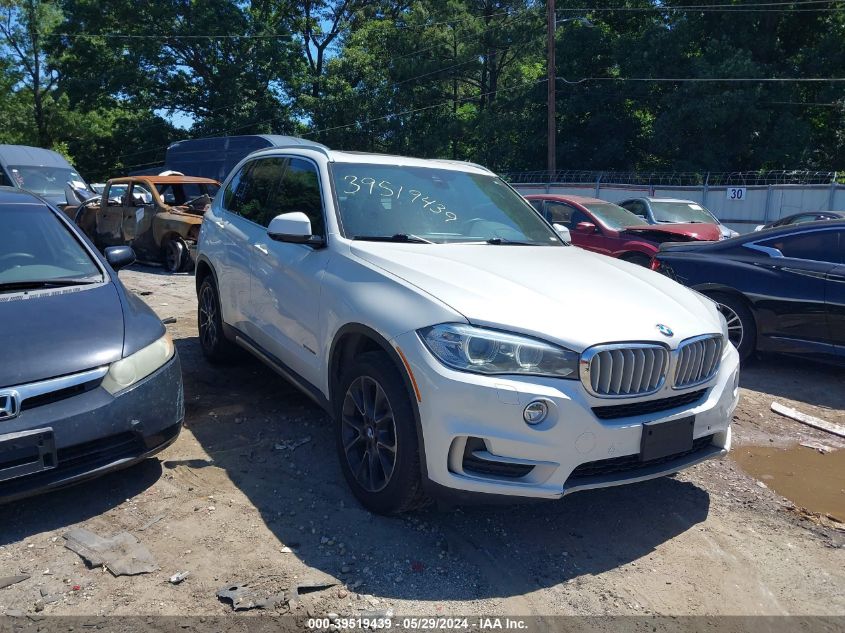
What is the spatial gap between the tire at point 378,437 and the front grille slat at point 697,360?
126 cm

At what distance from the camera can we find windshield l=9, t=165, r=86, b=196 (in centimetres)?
1659

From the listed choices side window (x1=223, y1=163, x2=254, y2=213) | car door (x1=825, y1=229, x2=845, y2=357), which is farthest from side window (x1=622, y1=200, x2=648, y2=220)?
side window (x1=223, y1=163, x2=254, y2=213)

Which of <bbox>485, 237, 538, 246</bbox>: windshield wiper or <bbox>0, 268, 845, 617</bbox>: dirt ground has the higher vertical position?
<bbox>485, 237, 538, 246</bbox>: windshield wiper

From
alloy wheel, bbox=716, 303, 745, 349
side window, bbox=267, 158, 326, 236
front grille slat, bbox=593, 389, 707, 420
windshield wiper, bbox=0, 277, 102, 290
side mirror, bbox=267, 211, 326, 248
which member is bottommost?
alloy wheel, bbox=716, 303, 745, 349

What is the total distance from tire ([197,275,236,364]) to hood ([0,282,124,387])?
67.8 inches

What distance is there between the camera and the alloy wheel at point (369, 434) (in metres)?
3.25

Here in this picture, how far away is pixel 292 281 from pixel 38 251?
1615 mm

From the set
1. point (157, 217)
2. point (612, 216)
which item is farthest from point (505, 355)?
point (157, 217)

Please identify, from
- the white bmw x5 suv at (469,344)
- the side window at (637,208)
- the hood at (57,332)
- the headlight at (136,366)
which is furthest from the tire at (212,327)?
the side window at (637,208)

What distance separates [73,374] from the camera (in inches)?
128

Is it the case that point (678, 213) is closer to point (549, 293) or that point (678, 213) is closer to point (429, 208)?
point (429, 208)

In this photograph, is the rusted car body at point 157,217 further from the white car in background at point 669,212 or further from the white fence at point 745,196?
the white fence at point 745,196

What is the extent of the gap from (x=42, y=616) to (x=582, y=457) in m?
2.22

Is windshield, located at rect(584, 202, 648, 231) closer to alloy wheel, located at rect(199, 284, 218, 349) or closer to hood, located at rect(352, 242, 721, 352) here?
alloy wheel, located at rect(199, 284, 218, 349)
